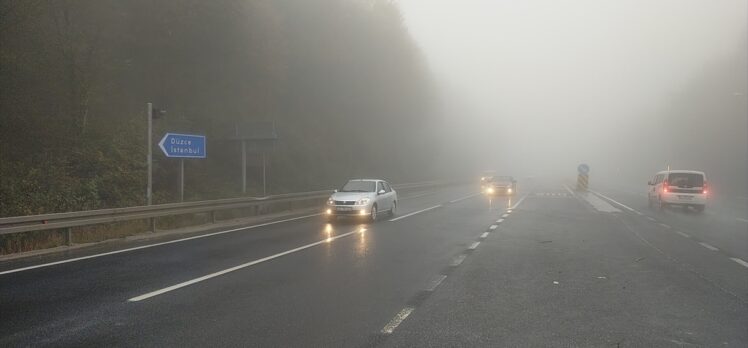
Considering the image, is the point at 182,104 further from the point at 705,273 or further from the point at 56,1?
the point at 705,273

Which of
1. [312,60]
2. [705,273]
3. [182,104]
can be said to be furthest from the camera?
[312,60]

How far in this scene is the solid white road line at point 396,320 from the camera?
213 inches

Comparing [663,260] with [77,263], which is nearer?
[77,263]

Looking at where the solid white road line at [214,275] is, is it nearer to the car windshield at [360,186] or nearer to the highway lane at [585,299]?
the highway lane at [585,299]

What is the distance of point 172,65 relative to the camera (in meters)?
24.7

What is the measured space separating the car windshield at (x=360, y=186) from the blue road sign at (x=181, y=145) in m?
5.55

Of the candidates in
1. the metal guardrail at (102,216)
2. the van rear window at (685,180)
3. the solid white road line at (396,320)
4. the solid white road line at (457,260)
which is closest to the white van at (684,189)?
the van rear window at (685,180)

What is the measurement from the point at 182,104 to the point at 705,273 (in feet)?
81.2

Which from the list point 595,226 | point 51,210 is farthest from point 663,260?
point 51,210

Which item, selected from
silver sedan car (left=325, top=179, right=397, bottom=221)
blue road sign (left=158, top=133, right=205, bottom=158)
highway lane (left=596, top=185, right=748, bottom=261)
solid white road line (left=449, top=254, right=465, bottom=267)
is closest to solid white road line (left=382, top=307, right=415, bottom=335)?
solid white road line (left=449, top=254, right=465, bottom=267)

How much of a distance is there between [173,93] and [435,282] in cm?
A: 2194

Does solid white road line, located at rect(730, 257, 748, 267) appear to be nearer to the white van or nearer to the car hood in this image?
the car hood

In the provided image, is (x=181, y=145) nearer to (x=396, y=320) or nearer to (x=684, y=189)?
(x=396, y=320)

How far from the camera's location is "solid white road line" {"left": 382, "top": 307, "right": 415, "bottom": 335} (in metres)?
5.40
